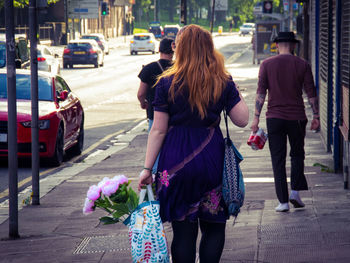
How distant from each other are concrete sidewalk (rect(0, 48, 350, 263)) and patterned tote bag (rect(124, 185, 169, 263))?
4.55ft

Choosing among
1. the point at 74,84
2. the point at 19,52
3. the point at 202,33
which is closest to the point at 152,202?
the point at 202,33

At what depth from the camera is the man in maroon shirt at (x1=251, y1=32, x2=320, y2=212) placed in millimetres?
7637

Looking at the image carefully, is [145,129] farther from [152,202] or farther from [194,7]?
[194,7]

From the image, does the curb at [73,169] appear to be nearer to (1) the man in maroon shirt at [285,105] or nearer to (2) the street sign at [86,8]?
(1) the man in maroon shirt at [285,105]

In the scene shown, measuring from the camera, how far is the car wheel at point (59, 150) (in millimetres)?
12398

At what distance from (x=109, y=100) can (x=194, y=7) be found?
Answer: 352 ft

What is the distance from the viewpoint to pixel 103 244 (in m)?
6.65

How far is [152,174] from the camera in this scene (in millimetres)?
4945

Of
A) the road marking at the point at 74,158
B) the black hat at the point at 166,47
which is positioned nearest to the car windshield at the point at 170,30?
the road marking at the point at 74,158

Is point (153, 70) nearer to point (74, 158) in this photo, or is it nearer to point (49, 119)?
point (49, 119)

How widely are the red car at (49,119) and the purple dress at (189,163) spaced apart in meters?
7.45

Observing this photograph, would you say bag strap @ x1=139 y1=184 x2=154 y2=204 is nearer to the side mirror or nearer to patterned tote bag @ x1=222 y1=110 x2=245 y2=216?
patterned tote bag @ x1=222 y1=110 x2=245 y2=216

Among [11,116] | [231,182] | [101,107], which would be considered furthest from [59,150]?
[101,107]

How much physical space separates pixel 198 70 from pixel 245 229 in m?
2.50
